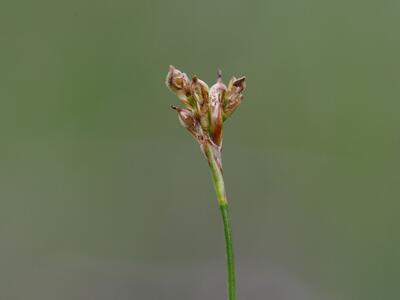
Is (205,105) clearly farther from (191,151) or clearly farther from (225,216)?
(191,151)

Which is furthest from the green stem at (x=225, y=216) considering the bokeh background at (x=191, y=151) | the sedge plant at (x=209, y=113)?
the bokeh background at (x=191, y=151)

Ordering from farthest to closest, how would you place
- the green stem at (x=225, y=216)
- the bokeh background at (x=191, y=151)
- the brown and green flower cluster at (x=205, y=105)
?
the bokeh background at (x=191, y=151)
the brown and green flower cluster at (x=205, y=105)
the green stem at (x=225, y=216)

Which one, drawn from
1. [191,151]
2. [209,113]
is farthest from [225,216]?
[191,151]

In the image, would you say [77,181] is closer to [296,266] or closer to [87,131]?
[87,131]

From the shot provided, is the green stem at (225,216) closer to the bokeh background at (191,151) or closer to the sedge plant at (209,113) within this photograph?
the sedge plant at (209,113)

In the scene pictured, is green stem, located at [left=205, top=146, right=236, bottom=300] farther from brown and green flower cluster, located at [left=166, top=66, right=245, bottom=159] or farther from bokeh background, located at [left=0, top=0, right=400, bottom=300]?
bokeh background, located at [left=0, top=0, right=400, bottom=300]

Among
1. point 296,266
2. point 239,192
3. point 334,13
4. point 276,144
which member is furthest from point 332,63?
point 296,266
